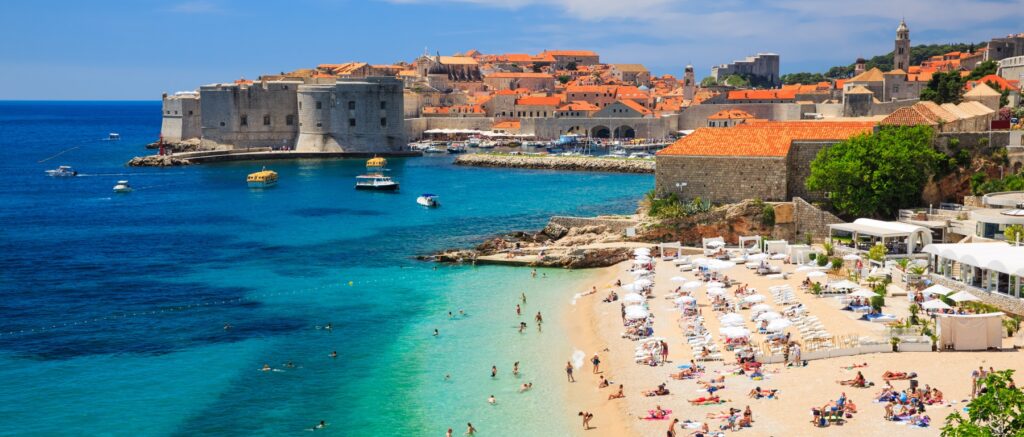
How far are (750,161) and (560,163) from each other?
39822 mm

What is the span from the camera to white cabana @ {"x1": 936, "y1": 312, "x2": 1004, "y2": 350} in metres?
17.1

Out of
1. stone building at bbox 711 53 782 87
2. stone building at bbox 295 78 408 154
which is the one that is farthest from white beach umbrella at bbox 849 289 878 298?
stone building at bbox 711 53 782 87

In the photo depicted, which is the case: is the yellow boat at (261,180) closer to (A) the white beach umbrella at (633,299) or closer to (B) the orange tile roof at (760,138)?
(B) the orange tile roof at (760,138)

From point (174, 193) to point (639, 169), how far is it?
2897 cm

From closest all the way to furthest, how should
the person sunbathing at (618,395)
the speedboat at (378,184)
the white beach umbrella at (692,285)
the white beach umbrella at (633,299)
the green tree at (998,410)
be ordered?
1. the green tree at (998,410)
2. the person sunbathing at (618,395)
3. the white beach umbrella at (633,299)
4. the white beach umbrella at (692,285)
5. the speedboat at (378,184)

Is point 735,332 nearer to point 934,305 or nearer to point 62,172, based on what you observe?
point 934,305

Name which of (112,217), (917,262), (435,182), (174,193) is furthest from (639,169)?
(917,262)

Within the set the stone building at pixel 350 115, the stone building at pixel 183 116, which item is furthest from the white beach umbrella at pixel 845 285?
the stone building at pixel 183 116

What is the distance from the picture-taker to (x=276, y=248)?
35219mm

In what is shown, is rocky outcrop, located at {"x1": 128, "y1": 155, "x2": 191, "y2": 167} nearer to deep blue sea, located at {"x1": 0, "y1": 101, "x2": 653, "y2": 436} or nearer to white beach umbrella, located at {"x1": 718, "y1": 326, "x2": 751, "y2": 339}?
deep blue sea, located at {"x1": 0, "y1": 101, "x2": 653, "y2": 436}

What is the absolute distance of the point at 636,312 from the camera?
70.0ft

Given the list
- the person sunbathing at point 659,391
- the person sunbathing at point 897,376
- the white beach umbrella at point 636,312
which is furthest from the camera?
the white beach umbrella at point 636,312

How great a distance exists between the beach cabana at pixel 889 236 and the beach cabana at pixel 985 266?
2656 millimetres

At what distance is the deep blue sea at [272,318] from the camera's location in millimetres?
17531
